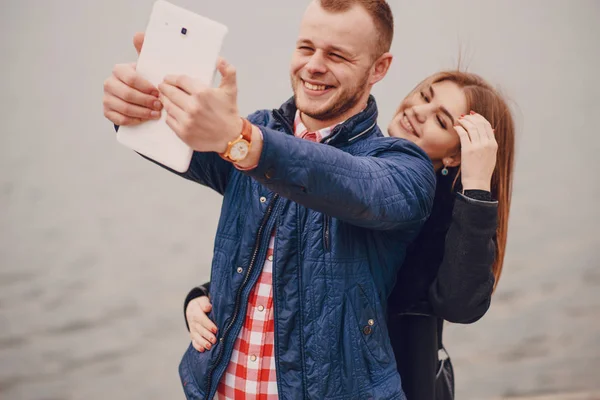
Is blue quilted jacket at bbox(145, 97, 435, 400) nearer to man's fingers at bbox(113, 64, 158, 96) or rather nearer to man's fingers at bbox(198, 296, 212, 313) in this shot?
man's fingers at bbox(198, 296, 212, 313)

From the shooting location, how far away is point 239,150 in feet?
2.85

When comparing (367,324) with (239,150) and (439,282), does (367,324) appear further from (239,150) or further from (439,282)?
(239,150)

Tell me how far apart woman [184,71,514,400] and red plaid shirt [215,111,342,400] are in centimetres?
7

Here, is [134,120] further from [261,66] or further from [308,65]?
[261,66]

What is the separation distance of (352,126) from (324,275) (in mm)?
283

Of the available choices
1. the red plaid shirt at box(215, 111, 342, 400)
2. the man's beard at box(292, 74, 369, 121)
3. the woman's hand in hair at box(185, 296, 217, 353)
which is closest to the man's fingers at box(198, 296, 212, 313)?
the woman's hand in hair at box(185, 296, 217, 353)

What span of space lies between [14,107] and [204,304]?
71.7 inches

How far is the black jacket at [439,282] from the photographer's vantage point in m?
1.25

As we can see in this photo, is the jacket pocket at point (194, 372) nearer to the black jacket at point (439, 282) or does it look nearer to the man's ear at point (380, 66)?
the black jacket at point (439, 282)

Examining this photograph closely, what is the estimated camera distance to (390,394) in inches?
47.3

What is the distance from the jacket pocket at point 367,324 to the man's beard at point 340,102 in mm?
329

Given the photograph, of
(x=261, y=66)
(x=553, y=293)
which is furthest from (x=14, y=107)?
(x=553, y=293)

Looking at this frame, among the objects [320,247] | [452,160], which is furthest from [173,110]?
[452,160]

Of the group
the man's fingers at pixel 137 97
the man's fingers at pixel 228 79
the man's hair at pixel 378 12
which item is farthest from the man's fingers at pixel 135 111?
the man's hair at pixel 378 12
